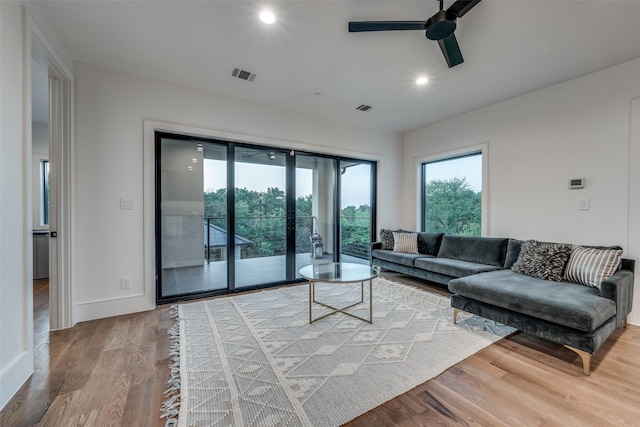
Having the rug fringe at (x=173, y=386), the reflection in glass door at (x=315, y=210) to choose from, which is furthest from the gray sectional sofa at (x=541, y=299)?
the rug fringe at (x=173, y=386)

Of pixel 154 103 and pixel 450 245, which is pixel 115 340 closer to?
pixel 154 103

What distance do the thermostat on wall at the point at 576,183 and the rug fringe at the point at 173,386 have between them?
4402mm

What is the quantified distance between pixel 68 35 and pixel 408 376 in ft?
13.2

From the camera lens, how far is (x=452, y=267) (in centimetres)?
353

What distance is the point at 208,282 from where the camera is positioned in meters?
3.64

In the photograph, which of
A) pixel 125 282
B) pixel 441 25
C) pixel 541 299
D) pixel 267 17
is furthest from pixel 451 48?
pixel 125 282

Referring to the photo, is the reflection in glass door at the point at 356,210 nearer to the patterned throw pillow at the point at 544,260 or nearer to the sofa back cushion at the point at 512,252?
the sofa back cushion at the point at 512,252

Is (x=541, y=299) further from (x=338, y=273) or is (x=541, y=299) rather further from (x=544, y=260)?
(x=338, y=273)

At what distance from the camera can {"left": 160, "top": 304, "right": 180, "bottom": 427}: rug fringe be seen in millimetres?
1491

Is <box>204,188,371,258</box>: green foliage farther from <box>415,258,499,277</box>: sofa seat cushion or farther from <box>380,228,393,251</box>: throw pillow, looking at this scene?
<box>415,258,499,277</box>: sofa seat cushion

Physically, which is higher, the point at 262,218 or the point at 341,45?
the point at 341,45

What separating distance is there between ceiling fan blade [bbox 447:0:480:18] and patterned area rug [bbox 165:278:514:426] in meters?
2.50

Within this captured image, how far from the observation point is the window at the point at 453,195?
4.32 meters

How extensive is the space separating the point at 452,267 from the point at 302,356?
242 cm
